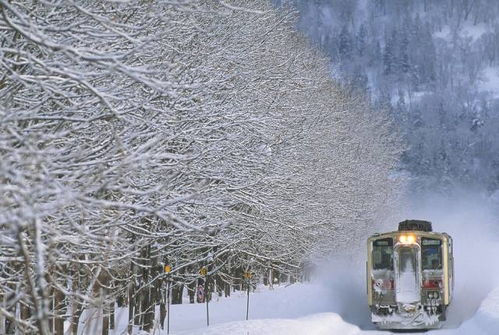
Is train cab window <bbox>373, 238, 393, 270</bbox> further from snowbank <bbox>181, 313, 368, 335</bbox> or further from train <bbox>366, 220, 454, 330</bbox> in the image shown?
snowbank <bbox>181, 313, 368, 335</bbox>

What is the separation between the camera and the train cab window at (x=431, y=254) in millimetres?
21438

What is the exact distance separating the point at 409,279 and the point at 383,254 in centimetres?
102

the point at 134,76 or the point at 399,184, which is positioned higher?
the point at 399,184

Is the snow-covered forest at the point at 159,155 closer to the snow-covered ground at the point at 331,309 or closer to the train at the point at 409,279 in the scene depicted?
the snow-covered ground at the point at 331,309

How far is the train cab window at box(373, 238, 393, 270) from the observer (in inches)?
856

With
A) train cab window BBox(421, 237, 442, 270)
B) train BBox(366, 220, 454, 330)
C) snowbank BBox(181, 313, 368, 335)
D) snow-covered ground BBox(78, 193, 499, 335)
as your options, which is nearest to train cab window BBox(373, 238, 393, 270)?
train BBox(366, 220, 454, 330)

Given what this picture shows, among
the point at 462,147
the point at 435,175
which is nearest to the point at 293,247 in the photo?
the point at 435,175

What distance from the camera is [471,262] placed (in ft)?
166

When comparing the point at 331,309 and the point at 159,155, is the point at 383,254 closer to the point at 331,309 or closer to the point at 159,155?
the point at 331,309

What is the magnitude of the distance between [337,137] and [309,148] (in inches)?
323

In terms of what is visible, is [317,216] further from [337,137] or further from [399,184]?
[399,184]

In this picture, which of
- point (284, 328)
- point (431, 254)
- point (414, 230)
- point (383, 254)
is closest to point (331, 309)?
point (383, 254)

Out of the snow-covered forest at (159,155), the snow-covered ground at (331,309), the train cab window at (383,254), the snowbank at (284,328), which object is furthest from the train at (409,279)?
the snow-covered forest at (159,155)

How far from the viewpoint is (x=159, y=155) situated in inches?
178
